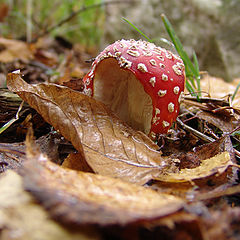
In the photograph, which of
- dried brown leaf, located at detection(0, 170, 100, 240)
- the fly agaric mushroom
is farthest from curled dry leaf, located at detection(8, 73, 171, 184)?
dried brown leaf, located at detection(0, 170, 100, 240)

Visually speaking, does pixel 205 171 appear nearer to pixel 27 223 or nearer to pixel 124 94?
pixel 27 223

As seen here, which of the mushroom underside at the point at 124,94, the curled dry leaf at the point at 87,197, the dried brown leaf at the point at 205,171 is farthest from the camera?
the mushroom underside at the point at 124,94

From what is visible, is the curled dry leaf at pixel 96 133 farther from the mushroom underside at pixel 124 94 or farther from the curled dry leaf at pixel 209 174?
the mushroom underside at pixel 124 94

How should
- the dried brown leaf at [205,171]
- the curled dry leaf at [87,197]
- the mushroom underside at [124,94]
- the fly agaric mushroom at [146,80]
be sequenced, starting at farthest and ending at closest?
the mushroom underside at [124,94]
the fly agaric mushroom at [146,80]
the dried brown leaf at [205,171]
the curled dry leaf at [87,197]

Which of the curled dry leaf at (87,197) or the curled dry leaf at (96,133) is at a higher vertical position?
the curled dry leaf at (87,197)

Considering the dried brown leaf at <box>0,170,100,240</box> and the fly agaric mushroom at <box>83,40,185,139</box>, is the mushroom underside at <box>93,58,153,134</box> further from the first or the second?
the dried brown leaf at <box>0,170,100,240</box>

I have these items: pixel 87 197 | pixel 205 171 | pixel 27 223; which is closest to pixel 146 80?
pixel 205 171

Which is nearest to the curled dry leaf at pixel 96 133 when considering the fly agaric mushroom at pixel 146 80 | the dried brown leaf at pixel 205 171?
the dried brown leaf at pixel 205 171
